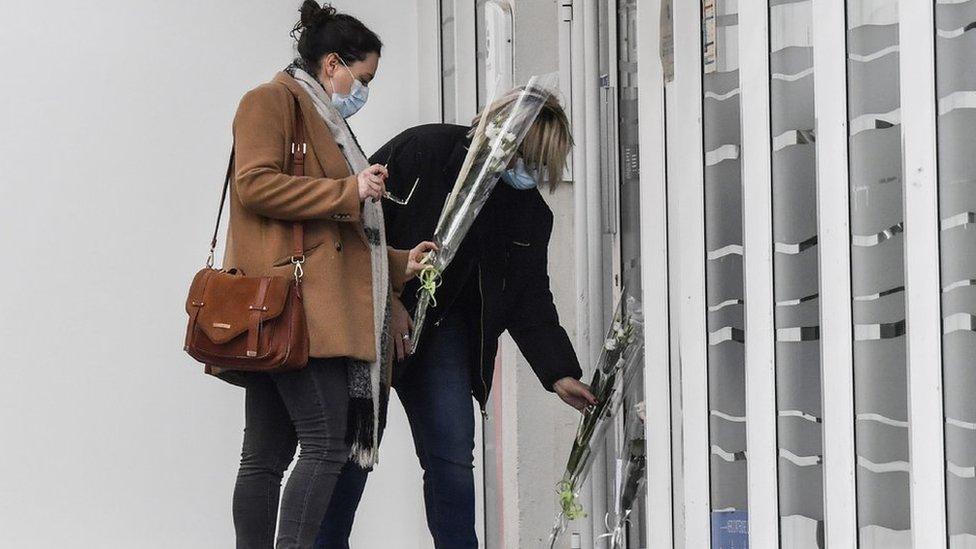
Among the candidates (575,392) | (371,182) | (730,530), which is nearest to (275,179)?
(371,182)

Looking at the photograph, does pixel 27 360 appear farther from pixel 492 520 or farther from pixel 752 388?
pixel 752 388

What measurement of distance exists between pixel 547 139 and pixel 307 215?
0.73m

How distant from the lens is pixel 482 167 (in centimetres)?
314

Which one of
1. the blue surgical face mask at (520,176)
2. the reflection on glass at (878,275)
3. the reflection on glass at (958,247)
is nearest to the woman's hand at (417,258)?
the blue surgical face mask at (520,176)

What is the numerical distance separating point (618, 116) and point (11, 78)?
193cm

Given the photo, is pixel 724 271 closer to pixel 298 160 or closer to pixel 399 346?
pixel 399 346

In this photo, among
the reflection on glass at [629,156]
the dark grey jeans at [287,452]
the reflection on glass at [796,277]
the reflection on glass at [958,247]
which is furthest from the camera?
the reflection on glass at [629,156]

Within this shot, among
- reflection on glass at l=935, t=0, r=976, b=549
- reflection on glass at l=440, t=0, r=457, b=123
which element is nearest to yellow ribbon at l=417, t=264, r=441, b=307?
reflection on glass at l=935, t=0, r=976, b=549

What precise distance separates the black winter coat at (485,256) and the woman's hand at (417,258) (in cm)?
A: 14

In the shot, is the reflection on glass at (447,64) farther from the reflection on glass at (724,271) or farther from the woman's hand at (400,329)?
the reflection on glass at (724,271)

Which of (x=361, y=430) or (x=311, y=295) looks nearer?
(x=311, y=295)

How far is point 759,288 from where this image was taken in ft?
8.48

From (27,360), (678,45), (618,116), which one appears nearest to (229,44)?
(27,360)

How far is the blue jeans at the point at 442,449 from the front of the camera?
3.19 meters
